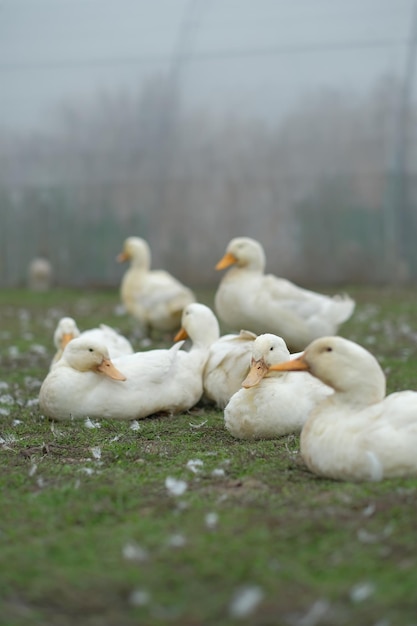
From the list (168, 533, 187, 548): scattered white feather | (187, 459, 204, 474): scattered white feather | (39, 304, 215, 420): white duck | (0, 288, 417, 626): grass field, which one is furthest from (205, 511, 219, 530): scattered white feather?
(39, 304, 215, 420): white duck

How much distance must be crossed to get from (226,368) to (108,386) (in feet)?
2.91

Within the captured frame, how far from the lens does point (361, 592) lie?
3396 millimetres

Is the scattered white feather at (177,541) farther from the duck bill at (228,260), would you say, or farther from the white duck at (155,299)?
the white duck at (155,299)

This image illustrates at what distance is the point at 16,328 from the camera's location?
1313 cm

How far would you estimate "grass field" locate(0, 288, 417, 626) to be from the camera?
3379mm

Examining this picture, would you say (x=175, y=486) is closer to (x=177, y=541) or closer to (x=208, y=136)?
(x=177, y=541)

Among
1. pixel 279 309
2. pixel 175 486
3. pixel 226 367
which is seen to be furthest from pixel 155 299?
pixel 175 486

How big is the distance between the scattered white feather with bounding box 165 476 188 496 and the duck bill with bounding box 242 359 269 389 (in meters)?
1.27

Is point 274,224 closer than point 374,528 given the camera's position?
No

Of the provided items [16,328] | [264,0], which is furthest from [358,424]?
[264,0]

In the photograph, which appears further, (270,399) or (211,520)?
(270,399)

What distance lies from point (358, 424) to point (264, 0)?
16990mm

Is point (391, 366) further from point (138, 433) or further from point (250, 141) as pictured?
point (250, 141)

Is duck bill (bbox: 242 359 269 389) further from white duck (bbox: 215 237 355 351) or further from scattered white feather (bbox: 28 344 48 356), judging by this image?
scattered white feather (bbox: 28 344 48 356)
